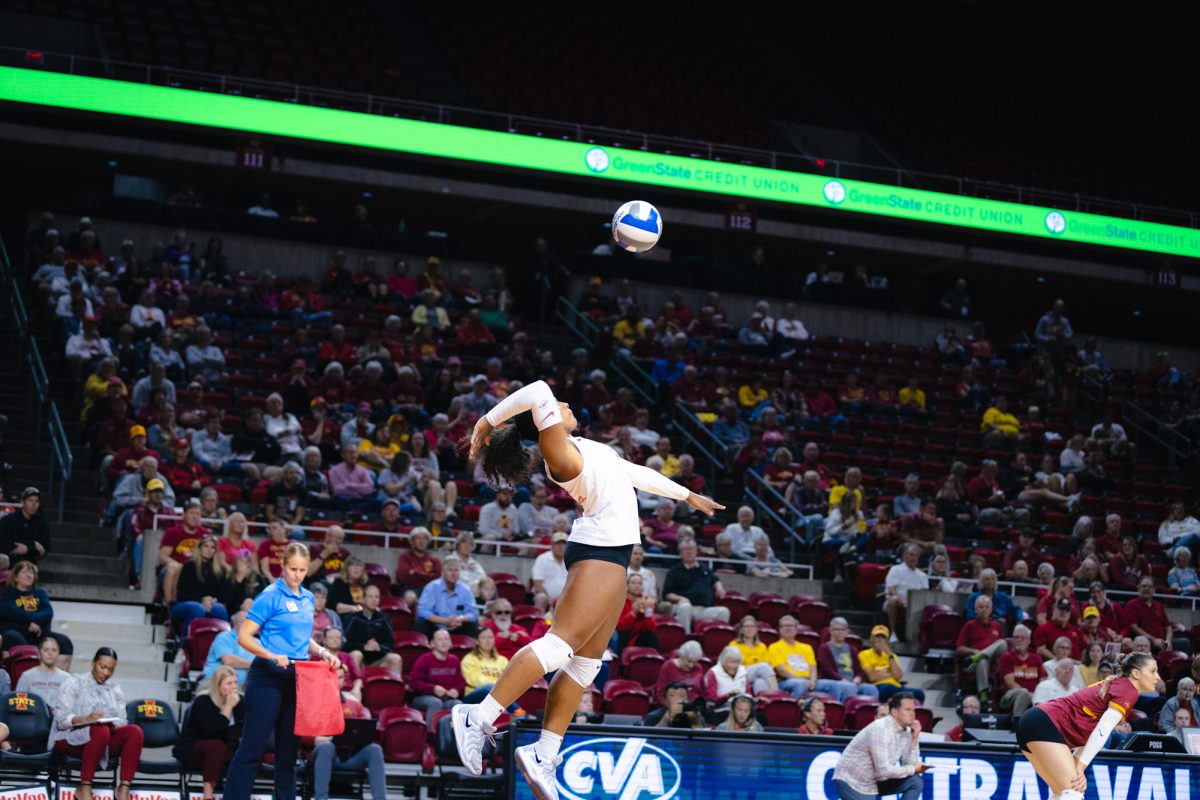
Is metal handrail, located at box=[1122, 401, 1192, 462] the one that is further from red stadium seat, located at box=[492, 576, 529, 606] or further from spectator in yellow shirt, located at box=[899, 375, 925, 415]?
red stadium seat, located at box=[492, 576, 529, 606]

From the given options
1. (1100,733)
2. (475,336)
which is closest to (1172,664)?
(1100,733)

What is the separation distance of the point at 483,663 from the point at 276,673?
436cm

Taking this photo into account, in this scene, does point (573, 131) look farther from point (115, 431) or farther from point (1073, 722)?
point (1073, 722)

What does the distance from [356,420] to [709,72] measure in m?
14.1

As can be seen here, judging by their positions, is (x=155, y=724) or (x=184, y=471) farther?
(x=184, y=471)

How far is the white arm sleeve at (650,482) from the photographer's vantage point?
7.09 m

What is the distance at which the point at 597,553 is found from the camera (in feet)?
22.5

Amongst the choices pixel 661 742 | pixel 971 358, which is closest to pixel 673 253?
pixel 971 358

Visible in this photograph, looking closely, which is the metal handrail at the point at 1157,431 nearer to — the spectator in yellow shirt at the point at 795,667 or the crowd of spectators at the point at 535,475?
the crowd of spectators at the point at 535,475

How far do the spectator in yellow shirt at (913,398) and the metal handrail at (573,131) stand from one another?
12.7 ft

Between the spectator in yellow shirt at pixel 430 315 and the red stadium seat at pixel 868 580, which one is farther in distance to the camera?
the spectator in yellow shirt at pixel 430 315

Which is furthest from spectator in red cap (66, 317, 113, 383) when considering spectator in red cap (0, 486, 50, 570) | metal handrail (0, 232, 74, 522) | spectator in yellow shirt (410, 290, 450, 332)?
spectator in yellow shirt (410, 290, 450, 332)

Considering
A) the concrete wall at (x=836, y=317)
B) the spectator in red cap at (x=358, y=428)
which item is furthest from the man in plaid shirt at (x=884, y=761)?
the concrete wall at (x=836, y=317)

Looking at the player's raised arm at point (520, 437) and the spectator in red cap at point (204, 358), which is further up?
the spectator in red cap at point (204, 358)
